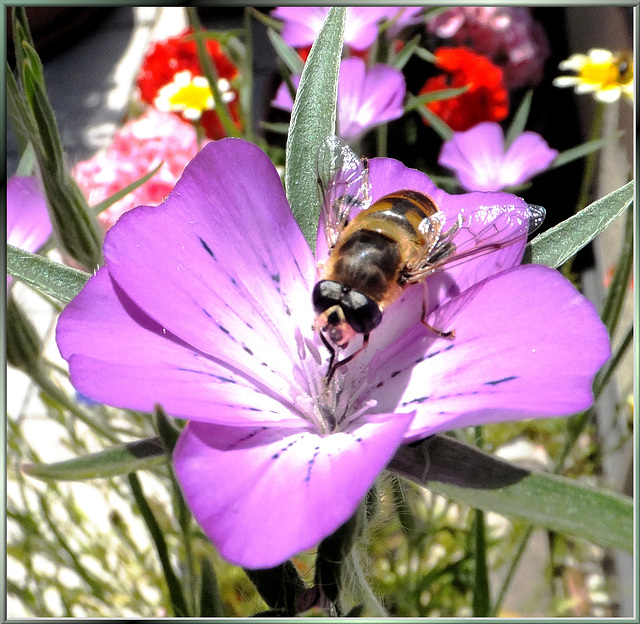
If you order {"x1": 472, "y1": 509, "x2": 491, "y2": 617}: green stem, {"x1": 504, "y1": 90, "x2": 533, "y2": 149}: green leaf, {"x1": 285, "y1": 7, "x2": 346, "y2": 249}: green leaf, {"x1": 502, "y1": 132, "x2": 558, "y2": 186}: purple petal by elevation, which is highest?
{"x1": 504, "y1": 90, "x2": 533, "y2": 149}: green leaf

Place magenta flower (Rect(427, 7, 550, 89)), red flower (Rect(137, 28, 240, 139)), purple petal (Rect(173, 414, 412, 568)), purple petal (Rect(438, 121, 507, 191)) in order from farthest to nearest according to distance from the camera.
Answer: magenta flower (Rect(427, 7, 550, 89))
red flower (Rect(137, 28, 240, 139))
purple petal (Rect(438, 121, 507, 191))
purple petal (Rect(173, 414, 412, 568))

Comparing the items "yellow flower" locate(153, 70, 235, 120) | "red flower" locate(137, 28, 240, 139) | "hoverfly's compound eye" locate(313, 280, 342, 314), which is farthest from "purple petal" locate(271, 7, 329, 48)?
"hoverfly's compound eye" locate(313, 280, 342, 314)

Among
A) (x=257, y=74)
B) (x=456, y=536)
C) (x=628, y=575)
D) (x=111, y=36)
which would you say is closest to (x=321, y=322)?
(x=456, y=536)

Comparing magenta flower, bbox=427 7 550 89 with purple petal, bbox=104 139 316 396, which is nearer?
purple petal, bbox=104 139 316 396

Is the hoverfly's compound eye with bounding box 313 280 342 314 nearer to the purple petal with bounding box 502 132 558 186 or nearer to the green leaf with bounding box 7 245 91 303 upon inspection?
the green leaf with bounding box 7 245 91 303

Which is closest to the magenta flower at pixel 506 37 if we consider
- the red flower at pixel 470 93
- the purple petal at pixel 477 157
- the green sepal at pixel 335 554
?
the red flower at pixel 470 93

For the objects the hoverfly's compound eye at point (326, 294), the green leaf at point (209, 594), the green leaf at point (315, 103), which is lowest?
the green leaf at point (209, 594)

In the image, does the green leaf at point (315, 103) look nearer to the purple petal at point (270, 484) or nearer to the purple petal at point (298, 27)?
the purple petal at point (270, 484)
